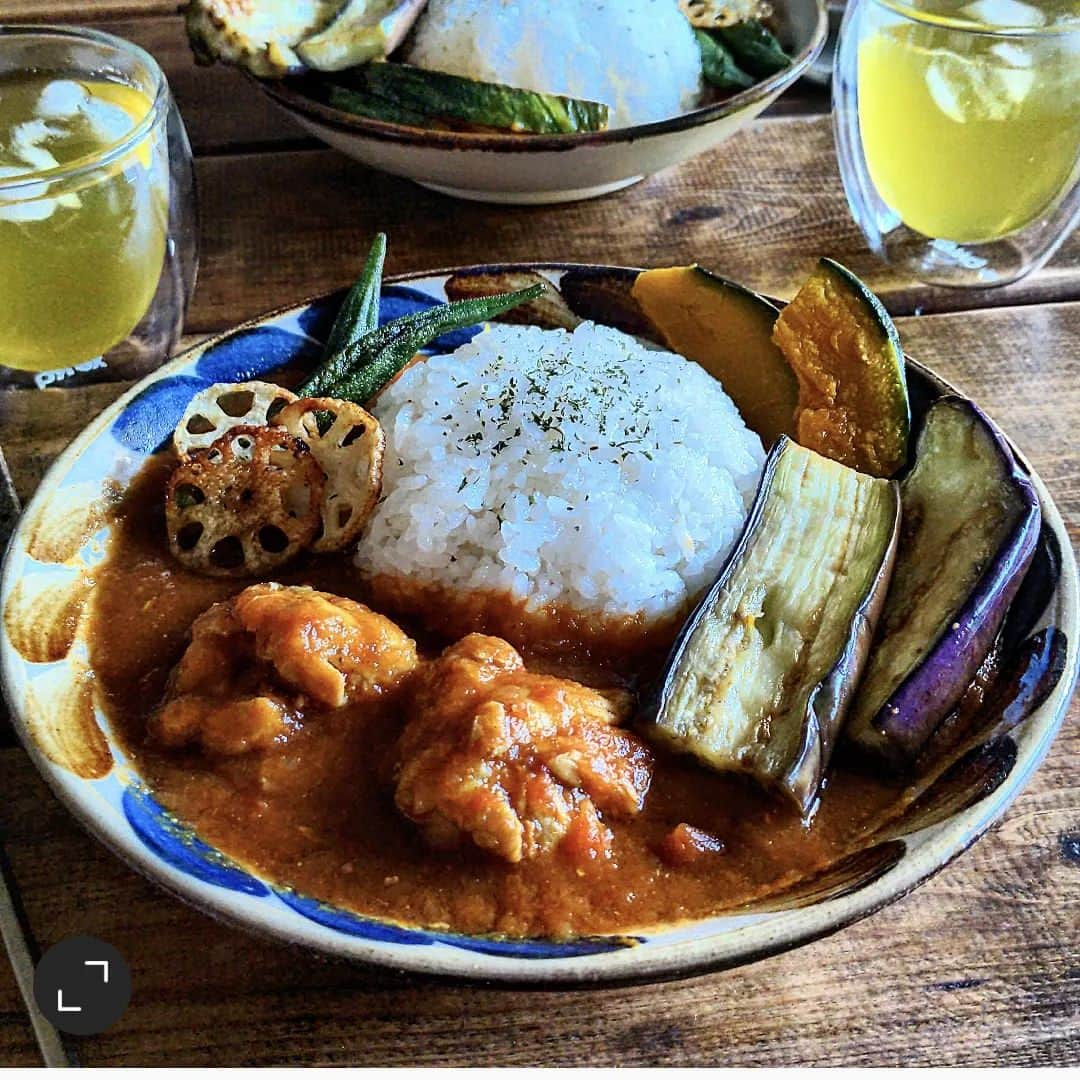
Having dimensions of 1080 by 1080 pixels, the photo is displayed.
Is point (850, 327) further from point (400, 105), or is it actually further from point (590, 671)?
point (400, 105)

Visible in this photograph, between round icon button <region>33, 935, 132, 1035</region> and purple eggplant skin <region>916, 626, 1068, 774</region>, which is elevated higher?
purple eggplant skin <region>916, 626, 1068, 774</region>

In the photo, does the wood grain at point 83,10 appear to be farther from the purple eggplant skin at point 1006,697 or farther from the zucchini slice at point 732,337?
the purple eggplant skin at point 1006,697

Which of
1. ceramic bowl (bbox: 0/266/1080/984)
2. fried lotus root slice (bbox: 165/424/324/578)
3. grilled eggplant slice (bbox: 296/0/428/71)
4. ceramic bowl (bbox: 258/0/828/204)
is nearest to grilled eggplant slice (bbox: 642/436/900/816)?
ceramic bowl (bbox: 0/266/1080/984)

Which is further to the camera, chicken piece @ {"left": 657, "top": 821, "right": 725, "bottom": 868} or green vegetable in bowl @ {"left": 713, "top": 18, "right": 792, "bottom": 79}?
green vegetable in bowl @ {"left": 713, "top": 18, "right": 792, "bottom": 79}

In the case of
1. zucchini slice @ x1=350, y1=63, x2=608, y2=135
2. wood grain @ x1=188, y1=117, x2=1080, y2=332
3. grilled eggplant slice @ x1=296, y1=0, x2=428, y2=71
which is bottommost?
wood grain @ x1=188, y1=117, x2=1080, y2=332

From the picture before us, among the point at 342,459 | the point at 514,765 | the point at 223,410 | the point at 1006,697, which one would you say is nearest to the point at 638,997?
the point at 514,765

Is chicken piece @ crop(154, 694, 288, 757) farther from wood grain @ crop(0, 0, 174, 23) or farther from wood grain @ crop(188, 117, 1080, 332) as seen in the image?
wood grain @ crop(0, 0, 174, 23)

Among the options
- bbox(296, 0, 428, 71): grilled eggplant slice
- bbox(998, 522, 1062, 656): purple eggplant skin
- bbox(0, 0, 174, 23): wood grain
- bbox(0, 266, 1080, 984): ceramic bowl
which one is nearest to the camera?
bbox(0, 266, 1080, 984): ceramic bowl
